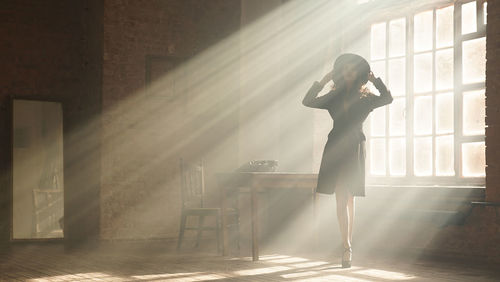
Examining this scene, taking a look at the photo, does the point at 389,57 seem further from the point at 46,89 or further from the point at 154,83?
the point at 46,89

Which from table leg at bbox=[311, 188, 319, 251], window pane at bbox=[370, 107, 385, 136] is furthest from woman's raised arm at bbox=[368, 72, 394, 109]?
window pane at bbox=[370, 107, 385, 136]

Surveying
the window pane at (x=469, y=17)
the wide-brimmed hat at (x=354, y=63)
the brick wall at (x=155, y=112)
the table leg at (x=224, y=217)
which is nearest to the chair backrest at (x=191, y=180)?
the table leg at (x=224, y=217)

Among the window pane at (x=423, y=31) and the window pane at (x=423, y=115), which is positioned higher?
the window pane at (x=423, y=31)

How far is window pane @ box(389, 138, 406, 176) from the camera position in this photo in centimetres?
729

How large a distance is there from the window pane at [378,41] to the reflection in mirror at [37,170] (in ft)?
19.8

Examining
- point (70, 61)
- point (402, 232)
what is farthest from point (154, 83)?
point (402, 232)

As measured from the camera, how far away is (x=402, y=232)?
692cm

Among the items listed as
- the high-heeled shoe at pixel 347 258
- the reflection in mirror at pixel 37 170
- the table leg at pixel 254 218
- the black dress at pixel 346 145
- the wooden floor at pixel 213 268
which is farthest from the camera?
the reflection in mirror at pixel 37 170

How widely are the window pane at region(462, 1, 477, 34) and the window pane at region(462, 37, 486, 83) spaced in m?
0.12

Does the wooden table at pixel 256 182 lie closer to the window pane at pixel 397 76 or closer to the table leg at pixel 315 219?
the table leg at pixel 315 219

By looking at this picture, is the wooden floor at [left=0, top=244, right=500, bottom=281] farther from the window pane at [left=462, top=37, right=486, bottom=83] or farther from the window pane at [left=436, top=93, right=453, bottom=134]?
the window pane at [left=462, top=37, right=486, bottom=83]

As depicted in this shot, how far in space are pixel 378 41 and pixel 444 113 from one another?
127 cm

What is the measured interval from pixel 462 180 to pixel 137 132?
400cm

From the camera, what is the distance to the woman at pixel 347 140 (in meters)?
5.54
